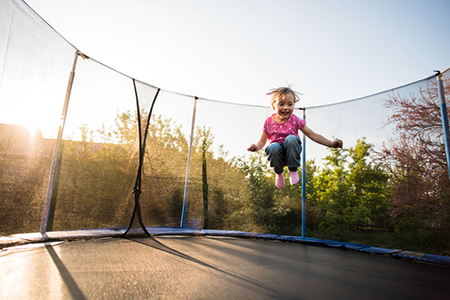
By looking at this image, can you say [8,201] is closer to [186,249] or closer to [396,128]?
[186,249]

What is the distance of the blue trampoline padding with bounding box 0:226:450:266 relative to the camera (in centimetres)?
187

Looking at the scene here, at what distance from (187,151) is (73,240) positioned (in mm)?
1582

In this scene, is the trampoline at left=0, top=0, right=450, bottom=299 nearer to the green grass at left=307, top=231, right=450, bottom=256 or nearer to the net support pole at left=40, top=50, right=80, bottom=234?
the net support pole at left=40, top=50, right=80, bottom=234

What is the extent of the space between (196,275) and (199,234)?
177 centimetres

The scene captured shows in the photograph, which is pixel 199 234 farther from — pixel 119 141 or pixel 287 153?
pixel 287 153

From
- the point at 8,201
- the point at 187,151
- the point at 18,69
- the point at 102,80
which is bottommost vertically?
the point at 8,201

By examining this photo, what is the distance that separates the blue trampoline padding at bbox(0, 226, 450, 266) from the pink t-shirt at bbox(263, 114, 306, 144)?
1476mm

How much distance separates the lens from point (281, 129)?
5.57ft

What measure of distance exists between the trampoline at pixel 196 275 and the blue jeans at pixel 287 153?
0.60 meters

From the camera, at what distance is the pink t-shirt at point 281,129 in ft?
5.52

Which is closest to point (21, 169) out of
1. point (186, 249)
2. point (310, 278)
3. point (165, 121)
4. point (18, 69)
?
point (18, 69)

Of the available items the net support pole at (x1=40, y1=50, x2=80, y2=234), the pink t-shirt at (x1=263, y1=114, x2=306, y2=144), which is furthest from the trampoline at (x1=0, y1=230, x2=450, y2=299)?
the pink t-shirt at (x1=263, y1=114, x2=306, y2=144)

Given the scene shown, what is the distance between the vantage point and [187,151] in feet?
11.0

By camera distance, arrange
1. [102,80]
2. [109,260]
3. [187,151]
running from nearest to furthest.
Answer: [109,260]
[102,80]
[187,151]
